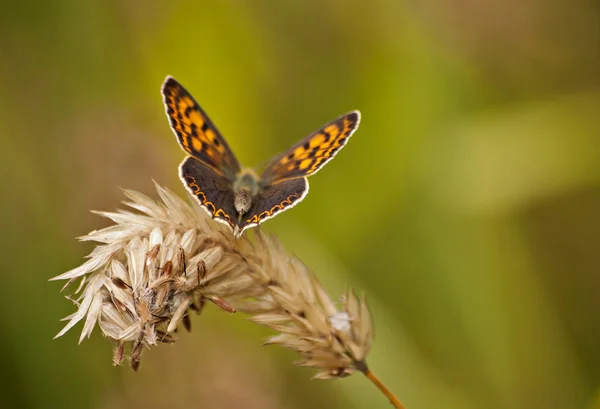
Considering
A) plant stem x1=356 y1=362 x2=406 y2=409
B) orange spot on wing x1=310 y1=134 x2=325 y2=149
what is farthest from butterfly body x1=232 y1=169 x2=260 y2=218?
plant stem x1=356 y1=362 x2=406 y2=409

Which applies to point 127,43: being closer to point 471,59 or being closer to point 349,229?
point 349,229

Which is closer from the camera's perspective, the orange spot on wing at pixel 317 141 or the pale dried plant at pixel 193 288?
the pale dried plant at pixel 193 288

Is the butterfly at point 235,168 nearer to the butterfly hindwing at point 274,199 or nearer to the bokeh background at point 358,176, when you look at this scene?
the butterfly hindwing at point 274,199

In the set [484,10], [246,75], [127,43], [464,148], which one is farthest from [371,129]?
[127,43]

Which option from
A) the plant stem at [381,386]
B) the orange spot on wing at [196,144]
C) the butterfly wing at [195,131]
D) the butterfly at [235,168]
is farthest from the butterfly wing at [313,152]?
the plant stem at [381,386]

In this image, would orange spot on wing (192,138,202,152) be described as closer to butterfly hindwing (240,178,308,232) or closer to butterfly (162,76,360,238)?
butterfly (162,76,360,238)
